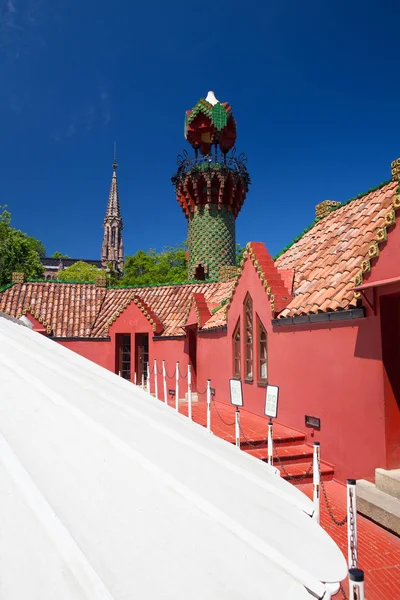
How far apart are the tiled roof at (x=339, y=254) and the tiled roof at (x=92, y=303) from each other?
705 cm

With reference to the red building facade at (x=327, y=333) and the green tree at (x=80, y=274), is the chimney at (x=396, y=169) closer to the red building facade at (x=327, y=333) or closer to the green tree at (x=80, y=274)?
the red building facade at (x=327, y=333)

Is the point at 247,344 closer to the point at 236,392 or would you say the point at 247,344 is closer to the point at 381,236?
the point at 236,392

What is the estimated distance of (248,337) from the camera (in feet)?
36.6

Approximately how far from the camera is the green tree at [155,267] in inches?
1620

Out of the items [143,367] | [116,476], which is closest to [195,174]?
[143,367]

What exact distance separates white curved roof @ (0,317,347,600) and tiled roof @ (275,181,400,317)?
15.3ft

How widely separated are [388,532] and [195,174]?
21.4m

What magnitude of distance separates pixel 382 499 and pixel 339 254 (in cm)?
492

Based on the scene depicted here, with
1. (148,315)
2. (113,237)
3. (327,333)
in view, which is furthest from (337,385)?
(113,237)

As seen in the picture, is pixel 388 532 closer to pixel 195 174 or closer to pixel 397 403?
pixel 397 403

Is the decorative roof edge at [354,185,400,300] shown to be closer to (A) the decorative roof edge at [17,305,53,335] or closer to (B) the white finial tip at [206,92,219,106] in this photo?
(A) the decorative roof edge at [17,305,53,335]

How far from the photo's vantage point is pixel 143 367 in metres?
19.0

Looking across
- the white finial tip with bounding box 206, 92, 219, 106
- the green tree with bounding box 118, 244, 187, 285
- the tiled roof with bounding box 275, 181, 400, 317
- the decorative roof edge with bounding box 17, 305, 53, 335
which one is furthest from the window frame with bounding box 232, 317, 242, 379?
the green tree with bounding box 118, 244, 187, 285

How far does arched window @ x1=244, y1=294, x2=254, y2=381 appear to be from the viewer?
36.0 ft
